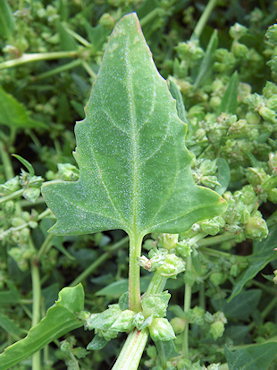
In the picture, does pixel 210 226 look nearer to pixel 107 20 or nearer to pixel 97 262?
pixel 97 262

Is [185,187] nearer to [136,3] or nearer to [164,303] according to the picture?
[164,303]

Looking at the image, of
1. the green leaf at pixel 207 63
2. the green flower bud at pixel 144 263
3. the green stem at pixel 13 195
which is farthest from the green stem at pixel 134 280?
the green leaf at pixel 207 63

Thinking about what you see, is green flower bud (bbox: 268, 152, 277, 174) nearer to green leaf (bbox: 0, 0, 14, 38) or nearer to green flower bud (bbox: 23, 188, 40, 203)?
green flower bud (bbox: 23, 188, 40, 203)

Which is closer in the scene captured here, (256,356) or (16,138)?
(256,356)

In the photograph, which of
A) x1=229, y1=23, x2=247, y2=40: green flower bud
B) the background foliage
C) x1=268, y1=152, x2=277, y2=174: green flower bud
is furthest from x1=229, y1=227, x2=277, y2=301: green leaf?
x1=229, y1=23, x2=247, y2=40: green flower bud

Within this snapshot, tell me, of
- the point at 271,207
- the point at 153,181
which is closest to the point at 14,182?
the point at 153,181

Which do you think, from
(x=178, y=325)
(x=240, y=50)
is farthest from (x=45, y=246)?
(x=240, y=50)

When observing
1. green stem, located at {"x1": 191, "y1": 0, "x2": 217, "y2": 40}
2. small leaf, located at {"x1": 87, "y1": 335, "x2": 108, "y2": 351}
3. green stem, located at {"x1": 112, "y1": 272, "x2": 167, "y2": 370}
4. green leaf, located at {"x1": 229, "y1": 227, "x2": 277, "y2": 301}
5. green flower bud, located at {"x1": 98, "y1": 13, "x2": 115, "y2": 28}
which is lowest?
green leaf, located at {"x1": 229, "y1": 227, "x2": 277, "y2": 301}
